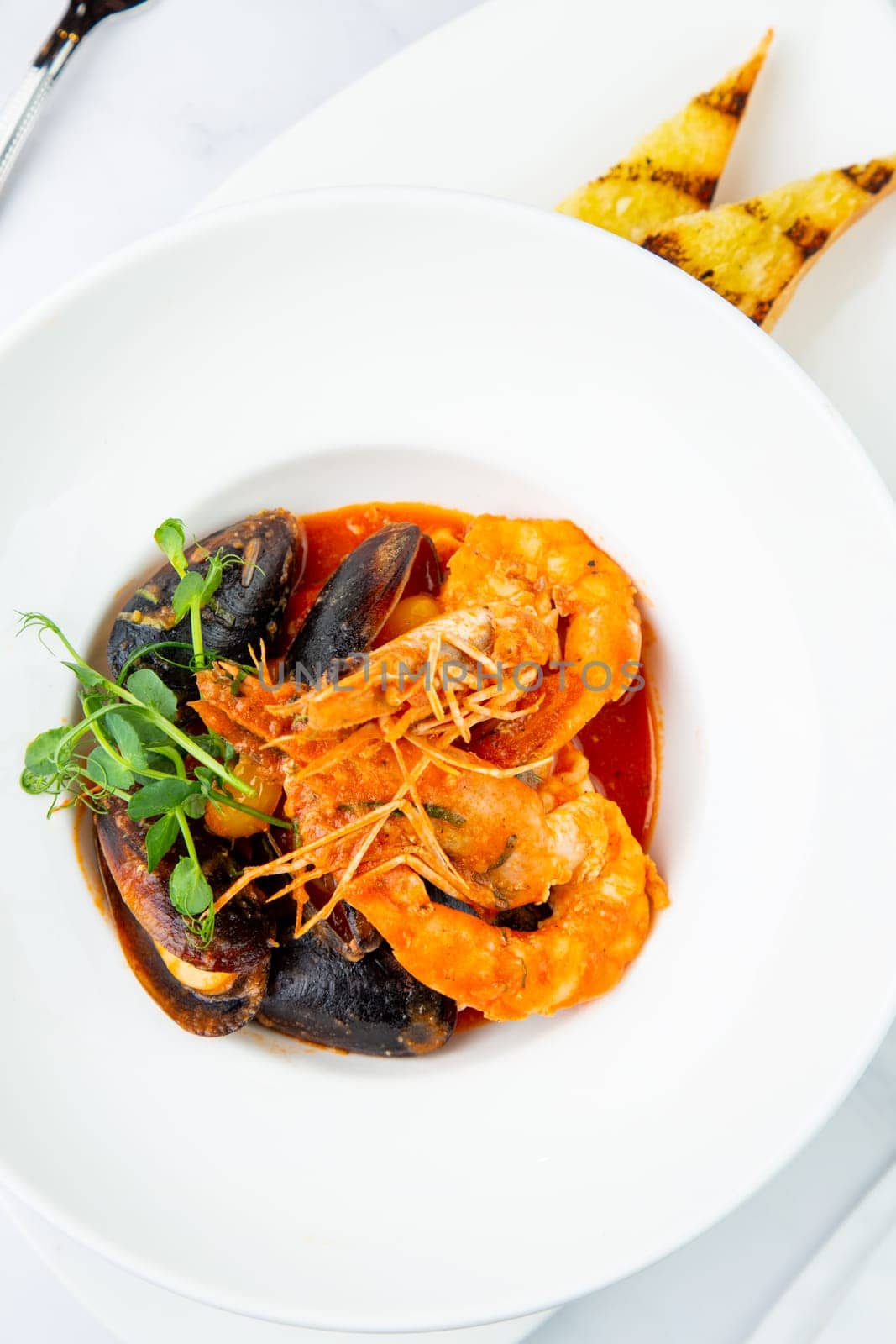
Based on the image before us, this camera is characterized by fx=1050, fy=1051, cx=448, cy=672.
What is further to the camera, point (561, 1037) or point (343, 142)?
point (343, 142)

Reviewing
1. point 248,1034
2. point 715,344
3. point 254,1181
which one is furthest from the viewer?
point 248,1034

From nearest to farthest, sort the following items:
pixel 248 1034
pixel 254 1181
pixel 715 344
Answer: pixel 715 344 < pixel 254 1181 < pixel 248 1034

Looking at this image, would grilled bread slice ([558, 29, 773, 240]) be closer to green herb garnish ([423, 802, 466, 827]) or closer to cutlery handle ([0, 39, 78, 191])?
green herb garnish ([423, 802, 466, 827])

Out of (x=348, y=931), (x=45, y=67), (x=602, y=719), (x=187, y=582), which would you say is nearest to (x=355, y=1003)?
(x=348, y=931)

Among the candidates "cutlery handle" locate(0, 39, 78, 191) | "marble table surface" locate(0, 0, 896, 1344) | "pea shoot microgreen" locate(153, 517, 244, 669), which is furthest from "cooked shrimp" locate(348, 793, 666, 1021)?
"cutlery handle" locate(0, 39, 78, 191)

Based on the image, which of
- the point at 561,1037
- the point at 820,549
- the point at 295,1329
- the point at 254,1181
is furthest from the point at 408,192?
the point at 295,1329

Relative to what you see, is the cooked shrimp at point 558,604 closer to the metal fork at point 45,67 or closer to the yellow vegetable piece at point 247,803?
the yellow vegetable piece at point 247,803

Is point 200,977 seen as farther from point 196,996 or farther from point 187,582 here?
point 187,582

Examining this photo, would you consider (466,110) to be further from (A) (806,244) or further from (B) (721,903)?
(B) (721,903)
